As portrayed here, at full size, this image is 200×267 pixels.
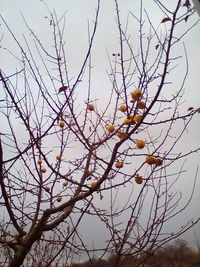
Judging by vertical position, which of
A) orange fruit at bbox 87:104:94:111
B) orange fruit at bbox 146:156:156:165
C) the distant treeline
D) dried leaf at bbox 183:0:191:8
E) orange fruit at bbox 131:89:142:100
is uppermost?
dried leaf at bbox 183:0:191:8

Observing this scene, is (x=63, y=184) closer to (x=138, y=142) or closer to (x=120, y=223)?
(x=120, y=223)

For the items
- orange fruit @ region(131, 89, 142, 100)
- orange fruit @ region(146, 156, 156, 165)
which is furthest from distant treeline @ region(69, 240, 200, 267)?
orange fruit @ region(131, 89, 142, 100)

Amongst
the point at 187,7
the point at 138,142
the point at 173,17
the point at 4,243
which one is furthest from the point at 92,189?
the point at 187,7

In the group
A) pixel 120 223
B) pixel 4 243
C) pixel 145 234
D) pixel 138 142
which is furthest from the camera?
pixel 120 223

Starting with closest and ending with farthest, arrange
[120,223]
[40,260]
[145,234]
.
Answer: [145,234] → [120,223] → [40,260]

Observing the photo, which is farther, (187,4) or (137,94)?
(137,94)

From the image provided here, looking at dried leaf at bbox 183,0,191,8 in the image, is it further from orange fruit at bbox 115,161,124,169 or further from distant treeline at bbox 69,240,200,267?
distant treeline at bbox 69,240,200,267

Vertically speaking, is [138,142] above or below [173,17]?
below

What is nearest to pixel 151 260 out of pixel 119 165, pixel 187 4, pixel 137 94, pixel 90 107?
pixel 119 165

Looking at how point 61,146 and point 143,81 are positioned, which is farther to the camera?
point 61,146

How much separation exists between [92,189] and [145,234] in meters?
0.91

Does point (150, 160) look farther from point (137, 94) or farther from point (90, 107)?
point (90, 107)

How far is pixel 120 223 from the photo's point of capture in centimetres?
295

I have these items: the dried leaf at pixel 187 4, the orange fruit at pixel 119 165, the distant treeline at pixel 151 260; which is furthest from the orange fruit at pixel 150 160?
the dried leaf at pixel 187 4
